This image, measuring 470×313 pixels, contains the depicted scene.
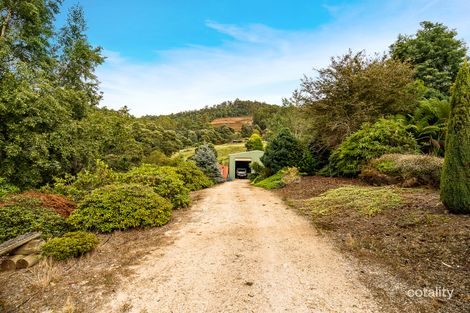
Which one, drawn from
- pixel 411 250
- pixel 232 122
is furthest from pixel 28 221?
pixel 232 122

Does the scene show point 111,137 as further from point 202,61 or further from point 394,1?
point 394,1

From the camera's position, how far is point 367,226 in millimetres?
5207

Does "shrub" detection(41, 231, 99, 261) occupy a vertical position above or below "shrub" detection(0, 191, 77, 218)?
below

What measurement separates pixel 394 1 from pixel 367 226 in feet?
30.8

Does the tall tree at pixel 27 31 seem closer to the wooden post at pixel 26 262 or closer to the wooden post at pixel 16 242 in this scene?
the wooden post at pixel 16 242

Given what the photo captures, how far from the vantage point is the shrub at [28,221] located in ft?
15.2

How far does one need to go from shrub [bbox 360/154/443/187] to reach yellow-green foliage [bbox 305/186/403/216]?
1.19 meters

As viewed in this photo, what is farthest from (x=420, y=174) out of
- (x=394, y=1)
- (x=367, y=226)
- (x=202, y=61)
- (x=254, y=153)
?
(x=254, y=153)

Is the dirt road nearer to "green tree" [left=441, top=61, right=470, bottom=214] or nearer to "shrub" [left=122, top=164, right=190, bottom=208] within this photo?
"green tree" [left=441, top=61, right=470, bottom=214]

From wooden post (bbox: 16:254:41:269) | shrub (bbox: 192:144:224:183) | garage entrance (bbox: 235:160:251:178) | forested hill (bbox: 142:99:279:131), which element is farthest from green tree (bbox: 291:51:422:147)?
forested hill (bbox: 142:99:279:131)

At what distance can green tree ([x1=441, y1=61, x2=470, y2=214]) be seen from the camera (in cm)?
450

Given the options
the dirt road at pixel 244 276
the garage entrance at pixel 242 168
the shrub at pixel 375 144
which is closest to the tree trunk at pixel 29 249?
the dirt road at pixel 244 276

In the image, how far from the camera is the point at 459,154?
4641 millimetres

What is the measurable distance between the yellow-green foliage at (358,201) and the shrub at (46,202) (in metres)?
6.64
